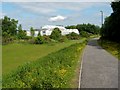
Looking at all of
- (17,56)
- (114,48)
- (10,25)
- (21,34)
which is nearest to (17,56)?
(17,56)

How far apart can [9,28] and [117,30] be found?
201ft

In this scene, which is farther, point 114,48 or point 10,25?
point 10,25

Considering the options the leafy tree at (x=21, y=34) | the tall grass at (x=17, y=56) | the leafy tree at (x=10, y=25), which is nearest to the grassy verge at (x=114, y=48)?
the tall grass at (x=17, y=56)

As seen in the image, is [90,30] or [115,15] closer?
[115,15]

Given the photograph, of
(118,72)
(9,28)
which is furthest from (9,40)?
(118,72)

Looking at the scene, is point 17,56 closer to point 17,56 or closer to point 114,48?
point 17,56

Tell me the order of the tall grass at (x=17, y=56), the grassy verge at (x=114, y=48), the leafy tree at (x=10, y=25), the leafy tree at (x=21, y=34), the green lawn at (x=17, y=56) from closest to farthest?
1. the tall grass at (x=17, y=56)
2. the green lawn at (x=17, y=56)
3. the grassy verge at (x=114, y=48)
4. the leafy tree at (x=21, y=34)
5. the leafy tree at (x=10, y=25)

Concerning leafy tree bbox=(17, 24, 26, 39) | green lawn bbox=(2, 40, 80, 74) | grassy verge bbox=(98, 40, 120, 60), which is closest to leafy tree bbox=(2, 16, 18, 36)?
leafy tree bbox=(17, 24, 26, 39)

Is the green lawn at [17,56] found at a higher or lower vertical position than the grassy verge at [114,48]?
lower

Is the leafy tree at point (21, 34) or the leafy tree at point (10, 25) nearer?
the leafy tree at point (21, 34)

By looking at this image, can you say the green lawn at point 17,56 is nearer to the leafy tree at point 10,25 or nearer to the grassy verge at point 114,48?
the grassy verge at point 114,48

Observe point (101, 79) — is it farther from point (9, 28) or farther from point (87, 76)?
point (9, 28)

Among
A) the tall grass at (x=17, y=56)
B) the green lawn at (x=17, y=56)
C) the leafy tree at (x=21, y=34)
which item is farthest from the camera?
the leafy tree at (x=21, y=34)

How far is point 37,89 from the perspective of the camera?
1119 cm
